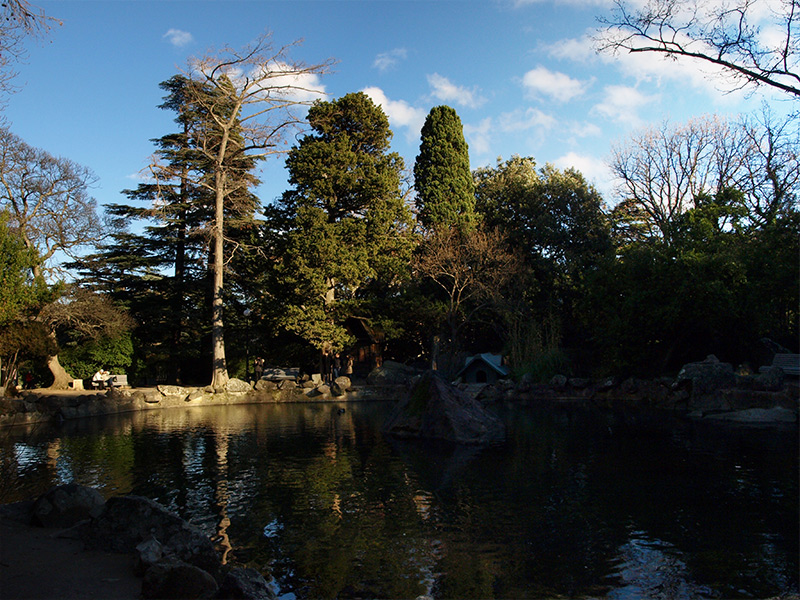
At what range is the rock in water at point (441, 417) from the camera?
11.5m

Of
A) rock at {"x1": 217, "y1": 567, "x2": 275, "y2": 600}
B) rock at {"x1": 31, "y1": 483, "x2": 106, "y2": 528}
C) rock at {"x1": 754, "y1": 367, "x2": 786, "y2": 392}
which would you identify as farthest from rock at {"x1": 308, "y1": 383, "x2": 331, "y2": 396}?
rock at {"x1": 217, "y1": 567, "x2": 275, "y2": 600}

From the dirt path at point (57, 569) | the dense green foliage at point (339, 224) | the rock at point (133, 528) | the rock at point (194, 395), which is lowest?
the rock at point (194, 395)

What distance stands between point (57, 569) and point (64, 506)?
1.20 metres

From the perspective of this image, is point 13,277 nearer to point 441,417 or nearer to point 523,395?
point 441,417

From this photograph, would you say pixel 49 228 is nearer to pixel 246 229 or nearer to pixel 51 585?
pixel 246 229

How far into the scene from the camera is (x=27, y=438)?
487 inches

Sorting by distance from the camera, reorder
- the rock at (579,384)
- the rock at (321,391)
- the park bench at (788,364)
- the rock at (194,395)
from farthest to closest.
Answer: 1. the rock at (321,391)
2. the rock at (194,395)
3. the rock at (579,384)
4. the park bench at (788,364)

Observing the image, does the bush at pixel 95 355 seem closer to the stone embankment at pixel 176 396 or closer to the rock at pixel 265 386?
the stone embankment at pixel 176 396

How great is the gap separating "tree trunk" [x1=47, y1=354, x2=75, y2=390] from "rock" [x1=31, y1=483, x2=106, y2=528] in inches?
837

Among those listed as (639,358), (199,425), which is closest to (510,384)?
(639,358)

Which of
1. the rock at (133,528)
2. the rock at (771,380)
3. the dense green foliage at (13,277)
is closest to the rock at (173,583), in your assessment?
the rock at (133,528)

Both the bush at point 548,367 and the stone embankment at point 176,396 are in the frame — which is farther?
the bush at point 548,367

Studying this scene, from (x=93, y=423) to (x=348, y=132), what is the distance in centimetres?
1818

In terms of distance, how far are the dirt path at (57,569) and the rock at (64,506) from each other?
0.15m
